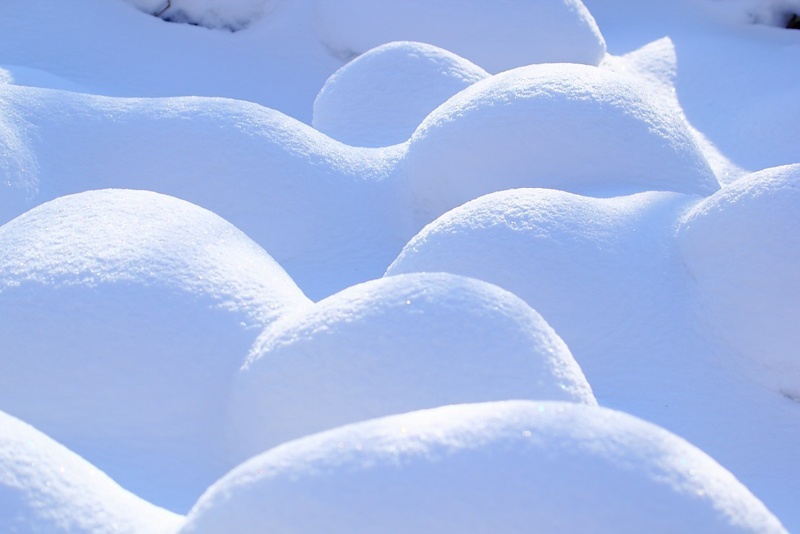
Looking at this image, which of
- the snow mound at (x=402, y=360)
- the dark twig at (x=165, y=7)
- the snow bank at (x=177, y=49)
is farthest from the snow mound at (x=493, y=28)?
the snow mound at (x=402, y=360)

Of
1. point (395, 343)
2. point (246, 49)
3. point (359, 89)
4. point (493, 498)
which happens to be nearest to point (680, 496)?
point (493, 498)

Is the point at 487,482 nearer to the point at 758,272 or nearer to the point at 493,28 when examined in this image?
the point at 758,272

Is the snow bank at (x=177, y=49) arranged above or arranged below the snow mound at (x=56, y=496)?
above

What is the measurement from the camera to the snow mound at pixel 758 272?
1.51m

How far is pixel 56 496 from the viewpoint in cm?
98

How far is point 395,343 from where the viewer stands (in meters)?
1.18

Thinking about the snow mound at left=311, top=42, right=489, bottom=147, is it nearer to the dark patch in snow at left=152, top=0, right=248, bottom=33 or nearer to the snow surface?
the snow surface

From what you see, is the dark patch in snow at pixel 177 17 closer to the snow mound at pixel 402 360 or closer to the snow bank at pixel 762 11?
the snow bank at pixel 762 11

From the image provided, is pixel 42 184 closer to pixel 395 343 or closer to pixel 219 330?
pixel 219 330

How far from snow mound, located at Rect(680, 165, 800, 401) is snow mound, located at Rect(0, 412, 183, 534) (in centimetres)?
92

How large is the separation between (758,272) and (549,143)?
48 centimetres

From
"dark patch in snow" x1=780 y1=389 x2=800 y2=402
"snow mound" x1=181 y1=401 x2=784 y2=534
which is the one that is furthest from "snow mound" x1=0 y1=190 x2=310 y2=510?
"dark patch in snow" x1=780 y1=389 x2=800 y2=402

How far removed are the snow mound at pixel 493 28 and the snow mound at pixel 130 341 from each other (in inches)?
56.4

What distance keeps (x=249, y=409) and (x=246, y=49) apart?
5.62 feet
